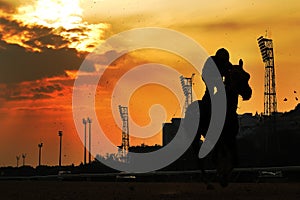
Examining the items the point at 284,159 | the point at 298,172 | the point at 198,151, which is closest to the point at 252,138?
the point at 284,159

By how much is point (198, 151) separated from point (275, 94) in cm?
7617

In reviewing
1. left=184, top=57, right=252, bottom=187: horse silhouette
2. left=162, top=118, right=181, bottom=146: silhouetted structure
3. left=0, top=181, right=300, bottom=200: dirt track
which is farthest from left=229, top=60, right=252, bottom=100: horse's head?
left=162, top=118, right=181, bottom=146: silhouetted structure

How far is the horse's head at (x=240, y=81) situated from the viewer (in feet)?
38.3

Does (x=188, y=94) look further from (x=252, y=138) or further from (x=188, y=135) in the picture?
(x=188, y=135)

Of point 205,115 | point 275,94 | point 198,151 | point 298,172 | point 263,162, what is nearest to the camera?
point 205,115

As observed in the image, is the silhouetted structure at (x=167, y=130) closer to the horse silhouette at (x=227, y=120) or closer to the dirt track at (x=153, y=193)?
the dirt track at (x=153, y=193)

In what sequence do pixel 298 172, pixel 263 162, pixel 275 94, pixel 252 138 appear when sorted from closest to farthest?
pixel 298 172
pixel 263 162
pixel 275 94
pixel 252 138

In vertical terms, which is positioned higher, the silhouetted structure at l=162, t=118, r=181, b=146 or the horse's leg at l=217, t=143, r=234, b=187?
the silhouetted structure at l=162, t=118, r=181, b=146

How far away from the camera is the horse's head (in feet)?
38.3

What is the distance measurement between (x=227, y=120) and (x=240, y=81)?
91cm

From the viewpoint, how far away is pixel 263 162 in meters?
78.4

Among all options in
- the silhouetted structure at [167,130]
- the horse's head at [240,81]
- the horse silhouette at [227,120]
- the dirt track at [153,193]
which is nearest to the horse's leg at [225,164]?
the horse silhouette at [227,120]

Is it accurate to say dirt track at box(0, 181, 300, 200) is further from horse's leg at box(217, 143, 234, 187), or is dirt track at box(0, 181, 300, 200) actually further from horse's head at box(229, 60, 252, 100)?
horse's leg at box(217, 143, 234, 187)

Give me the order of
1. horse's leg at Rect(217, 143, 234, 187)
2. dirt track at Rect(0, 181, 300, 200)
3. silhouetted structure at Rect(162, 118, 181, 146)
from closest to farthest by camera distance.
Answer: horse's leg at Rect(217, 143, 234, 187) < dirt track at Rect(0, 181, 300, 200) < silhouetted structure at Rect(162, 118, 181, 146)
